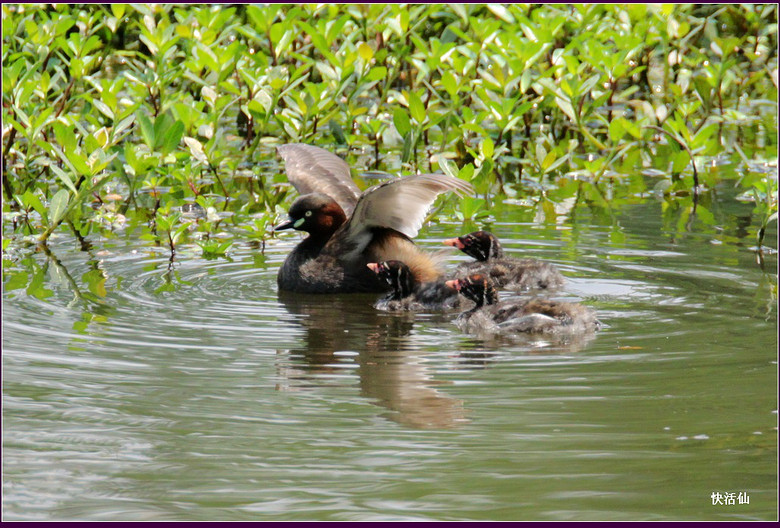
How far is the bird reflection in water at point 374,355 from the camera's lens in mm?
4777

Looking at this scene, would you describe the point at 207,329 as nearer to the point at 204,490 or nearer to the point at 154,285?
the point at 154,285

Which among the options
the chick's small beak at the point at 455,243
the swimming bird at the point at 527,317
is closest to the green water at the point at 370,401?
the swimming bird at the point at 527,317

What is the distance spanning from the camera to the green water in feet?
12.6

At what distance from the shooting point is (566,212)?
9258mm

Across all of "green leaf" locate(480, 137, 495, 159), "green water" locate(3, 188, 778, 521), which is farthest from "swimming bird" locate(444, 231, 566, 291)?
"green leaf" locate(480, 137, 495, 159)

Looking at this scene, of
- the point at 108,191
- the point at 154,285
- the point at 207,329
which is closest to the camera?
the point at 207,329

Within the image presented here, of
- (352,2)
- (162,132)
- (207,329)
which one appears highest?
(352,2)

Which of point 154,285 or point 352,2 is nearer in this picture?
point 154,285

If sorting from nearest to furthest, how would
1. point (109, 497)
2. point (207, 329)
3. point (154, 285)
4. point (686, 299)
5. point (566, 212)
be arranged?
point (109, 497) < point (207, 329) < point (686, 299) < point (154, 285) < point (566, 212)

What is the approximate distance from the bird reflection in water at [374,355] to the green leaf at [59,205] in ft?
5.86

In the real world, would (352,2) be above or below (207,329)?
above

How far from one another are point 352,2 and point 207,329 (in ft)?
22.0

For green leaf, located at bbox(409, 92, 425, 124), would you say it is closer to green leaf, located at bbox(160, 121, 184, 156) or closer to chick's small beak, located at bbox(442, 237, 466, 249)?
green leaf, located at bbox(160, 121, 184, 156)

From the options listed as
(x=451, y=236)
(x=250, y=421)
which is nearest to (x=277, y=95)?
(x=451, y=236)
